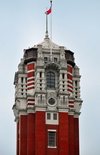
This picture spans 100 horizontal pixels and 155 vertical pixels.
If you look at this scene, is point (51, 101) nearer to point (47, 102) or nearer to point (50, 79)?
point (47, 102)

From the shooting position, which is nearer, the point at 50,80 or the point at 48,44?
the point at 50,80

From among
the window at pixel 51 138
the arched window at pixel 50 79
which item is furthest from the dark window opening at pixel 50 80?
the window at pixel 51 138

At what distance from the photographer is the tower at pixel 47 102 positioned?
7706 centimetres

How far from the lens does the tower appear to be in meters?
77.1

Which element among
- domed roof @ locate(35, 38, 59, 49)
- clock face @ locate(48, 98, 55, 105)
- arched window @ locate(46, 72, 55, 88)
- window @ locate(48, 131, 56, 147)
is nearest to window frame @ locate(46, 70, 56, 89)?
arched window @ locate(46, 72, 55, 88)

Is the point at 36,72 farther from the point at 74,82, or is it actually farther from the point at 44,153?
the point at 44,153

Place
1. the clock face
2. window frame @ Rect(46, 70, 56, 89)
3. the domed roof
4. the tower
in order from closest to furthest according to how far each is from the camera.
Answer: the tower
the clock face
window frame @ Rect(46, 70, 56, 89)
the domed roof

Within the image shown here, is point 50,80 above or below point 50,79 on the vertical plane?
below

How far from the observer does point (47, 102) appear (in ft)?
259

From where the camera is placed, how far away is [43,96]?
78688 millimetres

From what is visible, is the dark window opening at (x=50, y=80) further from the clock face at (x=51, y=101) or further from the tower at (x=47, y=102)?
the clock face at (x=51, y=101)

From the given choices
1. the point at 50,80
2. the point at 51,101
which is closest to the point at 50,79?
the point at 50,80

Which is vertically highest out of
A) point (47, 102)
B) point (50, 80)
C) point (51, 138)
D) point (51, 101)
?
point (50, 80)

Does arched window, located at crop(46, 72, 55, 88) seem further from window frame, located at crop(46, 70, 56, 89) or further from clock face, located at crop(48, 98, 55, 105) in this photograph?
clock face, located at crop(48, 98, 55, 105)
